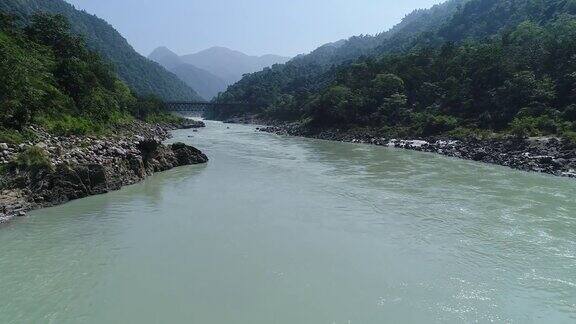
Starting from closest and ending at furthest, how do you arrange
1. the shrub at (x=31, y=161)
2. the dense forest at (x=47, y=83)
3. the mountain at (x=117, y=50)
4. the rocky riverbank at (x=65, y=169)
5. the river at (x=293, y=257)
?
the river at (x=293, y=257) → the rocky riverbank at (x=65, y=169) → the shrub at (x=31, y=161) → the dense forest at (x=47, y=83) → the mountain at (x=117, y=50)

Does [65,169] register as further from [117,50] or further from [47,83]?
[117,50]

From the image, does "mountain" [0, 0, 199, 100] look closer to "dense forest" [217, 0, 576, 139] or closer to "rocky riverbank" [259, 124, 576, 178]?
"dense forest" [217, 0, 576, 139]

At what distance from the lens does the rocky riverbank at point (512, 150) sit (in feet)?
100

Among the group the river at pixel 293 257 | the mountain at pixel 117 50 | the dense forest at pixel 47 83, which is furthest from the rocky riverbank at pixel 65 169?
the mountain at pixel 117 50

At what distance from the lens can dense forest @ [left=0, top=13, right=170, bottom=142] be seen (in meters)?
22.1

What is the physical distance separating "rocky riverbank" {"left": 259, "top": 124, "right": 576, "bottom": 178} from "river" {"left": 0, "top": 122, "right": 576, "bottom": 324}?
8.36 m

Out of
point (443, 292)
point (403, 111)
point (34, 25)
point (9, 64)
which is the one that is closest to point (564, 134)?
point (403, 111)

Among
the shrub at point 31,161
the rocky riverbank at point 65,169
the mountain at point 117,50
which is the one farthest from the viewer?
the mountain at point 117,50

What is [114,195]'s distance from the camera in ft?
64.6

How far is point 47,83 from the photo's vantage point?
106ft

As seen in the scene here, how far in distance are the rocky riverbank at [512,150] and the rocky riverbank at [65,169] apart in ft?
82.7

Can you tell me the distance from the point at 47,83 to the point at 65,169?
17.4 meters

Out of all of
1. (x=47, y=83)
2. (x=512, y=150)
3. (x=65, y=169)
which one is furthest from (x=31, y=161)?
(x=512, y=150)

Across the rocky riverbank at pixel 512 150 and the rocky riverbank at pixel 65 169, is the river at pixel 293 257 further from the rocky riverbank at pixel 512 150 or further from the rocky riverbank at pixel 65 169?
the rocky riverbank at pixel 512 150
